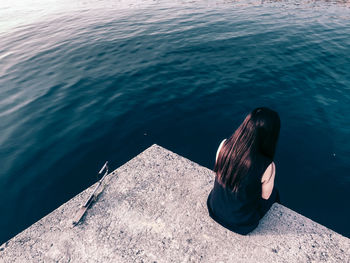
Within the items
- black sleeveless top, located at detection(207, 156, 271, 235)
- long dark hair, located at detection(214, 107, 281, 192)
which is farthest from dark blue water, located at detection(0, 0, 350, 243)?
long dark hair, located at detection(214, 107, 281, 192)

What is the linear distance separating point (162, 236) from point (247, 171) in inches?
59.7

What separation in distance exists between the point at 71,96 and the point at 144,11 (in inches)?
650

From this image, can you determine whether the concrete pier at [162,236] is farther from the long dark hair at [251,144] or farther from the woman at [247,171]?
the long dark hair at [251,144]

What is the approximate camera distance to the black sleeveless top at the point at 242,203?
95.1 inches

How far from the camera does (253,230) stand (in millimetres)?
2814

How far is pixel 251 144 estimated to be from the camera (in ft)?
7.75

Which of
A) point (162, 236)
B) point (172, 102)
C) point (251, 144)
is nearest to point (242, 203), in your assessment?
point (251, 144)

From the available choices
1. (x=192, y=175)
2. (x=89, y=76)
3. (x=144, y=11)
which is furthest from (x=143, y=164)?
(x=144, y=11)

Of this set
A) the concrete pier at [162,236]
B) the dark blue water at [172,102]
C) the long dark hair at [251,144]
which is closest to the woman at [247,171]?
the long dark hair at [251,144]

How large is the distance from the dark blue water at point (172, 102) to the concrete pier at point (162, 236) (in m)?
1.75

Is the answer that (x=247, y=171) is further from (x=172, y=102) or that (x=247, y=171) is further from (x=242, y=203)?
(x=172, y=102)

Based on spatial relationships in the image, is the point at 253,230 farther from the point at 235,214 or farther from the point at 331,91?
the point at 331,91

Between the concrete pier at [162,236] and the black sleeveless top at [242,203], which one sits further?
the concrete pier at [162,236]

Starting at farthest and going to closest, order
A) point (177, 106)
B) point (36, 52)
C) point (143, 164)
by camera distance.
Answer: point (36, 52) → point (177, 106) → point (143, 164)
